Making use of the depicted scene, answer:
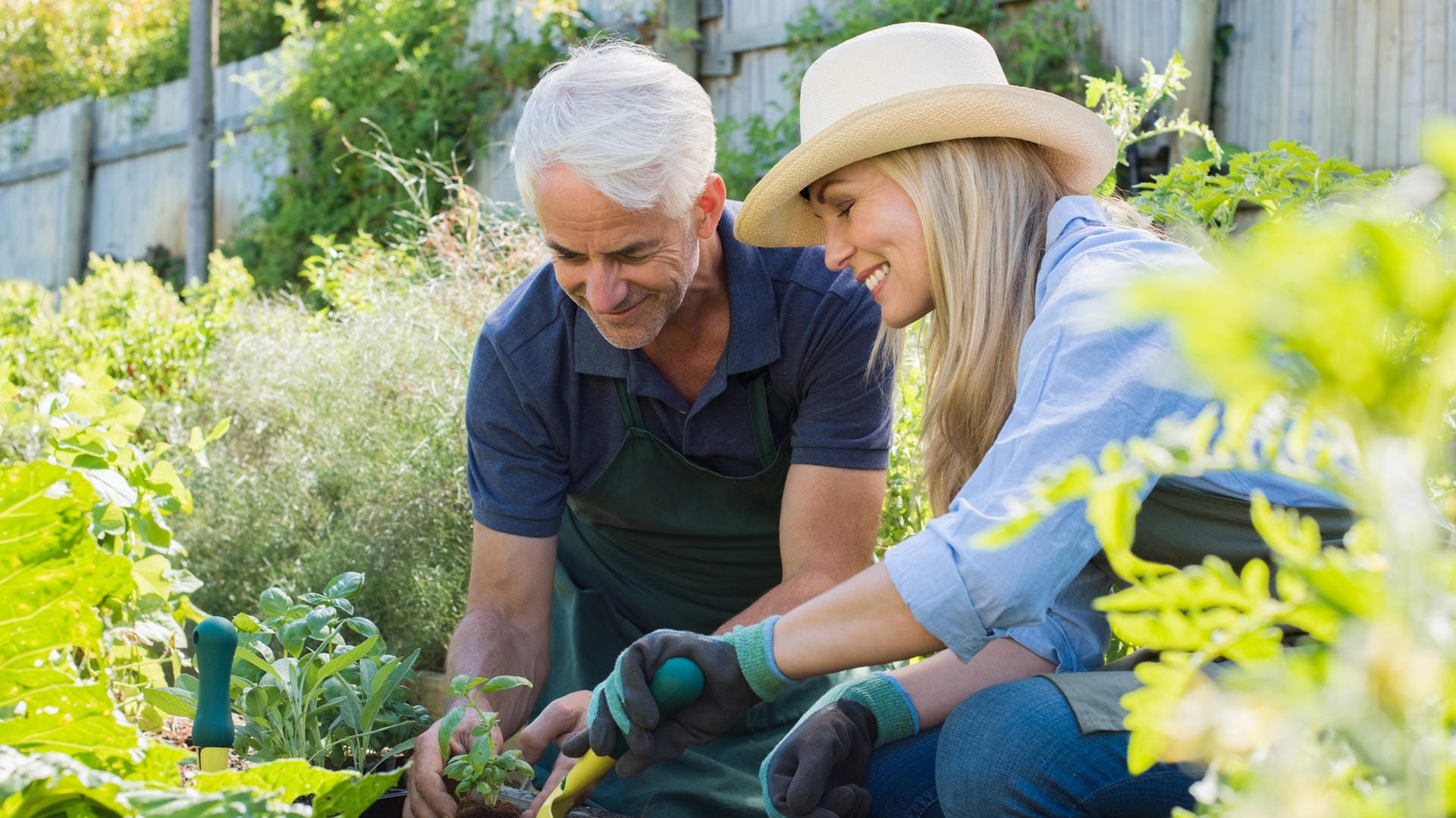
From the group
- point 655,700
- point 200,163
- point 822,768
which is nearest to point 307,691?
point 655,700

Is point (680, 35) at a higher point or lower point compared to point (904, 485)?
higher

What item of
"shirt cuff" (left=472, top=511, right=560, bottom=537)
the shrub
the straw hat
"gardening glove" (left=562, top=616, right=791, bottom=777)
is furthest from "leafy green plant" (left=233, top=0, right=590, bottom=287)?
"gardening glove" (left=562, top=616, right=791, bottom=777)

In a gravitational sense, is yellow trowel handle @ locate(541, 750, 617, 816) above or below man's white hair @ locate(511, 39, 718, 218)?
below

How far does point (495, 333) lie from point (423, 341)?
181cm

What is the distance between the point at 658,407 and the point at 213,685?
120cm

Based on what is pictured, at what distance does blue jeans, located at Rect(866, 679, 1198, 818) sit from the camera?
4.99 feet

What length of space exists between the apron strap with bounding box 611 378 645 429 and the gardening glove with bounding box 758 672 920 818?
2.30ft

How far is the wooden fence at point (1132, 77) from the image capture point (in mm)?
4547

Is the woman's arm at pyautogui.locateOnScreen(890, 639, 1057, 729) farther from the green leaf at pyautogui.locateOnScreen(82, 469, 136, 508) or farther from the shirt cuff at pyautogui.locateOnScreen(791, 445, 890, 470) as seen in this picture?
the green leaf at pyautogui.locateOnScreen(82, 469, 136, 508)

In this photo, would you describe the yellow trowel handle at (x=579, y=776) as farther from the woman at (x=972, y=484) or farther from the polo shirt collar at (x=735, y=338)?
the polo shirt collar at (x=735, y=338)

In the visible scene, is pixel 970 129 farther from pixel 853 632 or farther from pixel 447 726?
pixel 447 726

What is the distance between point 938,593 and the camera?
4.55ft

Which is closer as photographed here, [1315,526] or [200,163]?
[1315,526]

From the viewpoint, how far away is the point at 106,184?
1169 centimetres
